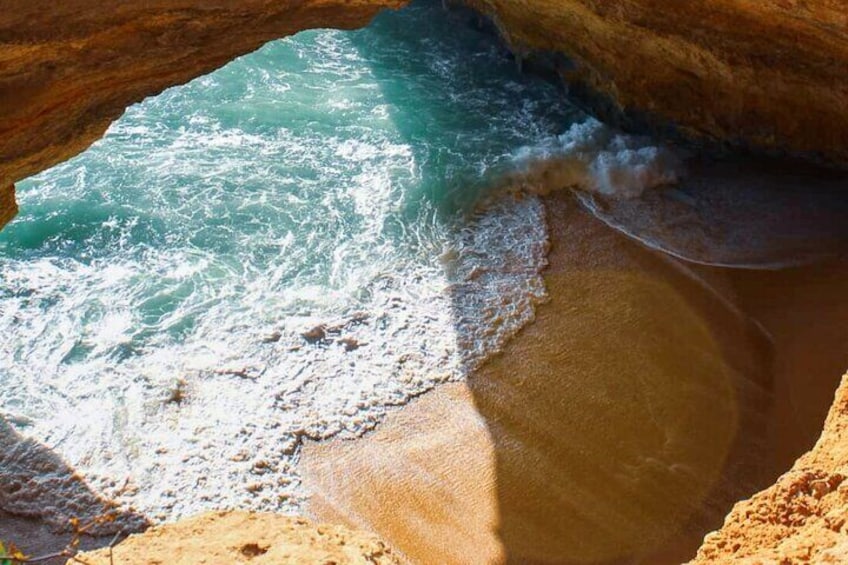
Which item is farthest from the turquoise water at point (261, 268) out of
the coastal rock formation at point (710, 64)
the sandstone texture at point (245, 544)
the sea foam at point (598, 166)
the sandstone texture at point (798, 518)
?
the sandstone texture at point (798, 518)

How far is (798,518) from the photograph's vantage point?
3416 mm

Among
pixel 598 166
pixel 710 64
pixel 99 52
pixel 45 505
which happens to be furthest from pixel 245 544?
pixel 710 64

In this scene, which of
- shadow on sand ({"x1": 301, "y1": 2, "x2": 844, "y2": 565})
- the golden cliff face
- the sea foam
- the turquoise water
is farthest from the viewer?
the sea foam

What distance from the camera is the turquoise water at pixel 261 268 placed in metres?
6.61

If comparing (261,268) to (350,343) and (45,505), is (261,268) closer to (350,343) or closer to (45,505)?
(350,343)

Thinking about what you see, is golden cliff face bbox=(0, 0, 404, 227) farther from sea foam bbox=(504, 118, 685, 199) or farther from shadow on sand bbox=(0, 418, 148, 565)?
sea foam bbox=(504, 118, 685, 199)

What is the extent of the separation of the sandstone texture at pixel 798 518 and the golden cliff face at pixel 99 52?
4.39 metres

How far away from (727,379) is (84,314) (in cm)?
527

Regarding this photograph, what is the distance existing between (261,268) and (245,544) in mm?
4772

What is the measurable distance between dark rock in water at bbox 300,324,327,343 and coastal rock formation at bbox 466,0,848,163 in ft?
13.2

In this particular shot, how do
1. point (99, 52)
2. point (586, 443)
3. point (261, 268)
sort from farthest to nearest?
point (261, 268)
point (586, 443)
point (99, 52)

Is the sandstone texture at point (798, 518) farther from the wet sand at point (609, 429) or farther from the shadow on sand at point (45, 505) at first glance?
the shadow on sand at point (45, 505)

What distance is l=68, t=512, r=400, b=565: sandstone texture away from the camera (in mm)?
3439

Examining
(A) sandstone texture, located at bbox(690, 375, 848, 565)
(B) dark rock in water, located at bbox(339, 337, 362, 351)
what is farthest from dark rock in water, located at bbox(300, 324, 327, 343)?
(A) sandstone texture, located at bbox(690, 375, 848, 565)
